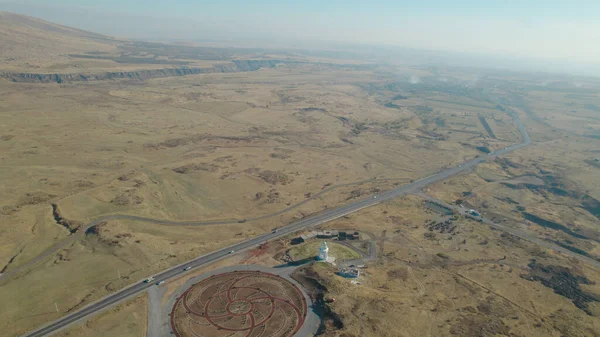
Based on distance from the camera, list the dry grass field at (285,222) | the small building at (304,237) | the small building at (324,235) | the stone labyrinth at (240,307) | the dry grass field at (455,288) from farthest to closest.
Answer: the small building at (324,235) < the small building at (304,237) < the dry grass field at (285,222) < the dry grass field at (455,288) < the stone labyrinth at (240,307)

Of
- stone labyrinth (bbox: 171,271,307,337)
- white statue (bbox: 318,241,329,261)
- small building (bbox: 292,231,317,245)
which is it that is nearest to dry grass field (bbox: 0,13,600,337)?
white statue (bbox: 318,241,329,261)

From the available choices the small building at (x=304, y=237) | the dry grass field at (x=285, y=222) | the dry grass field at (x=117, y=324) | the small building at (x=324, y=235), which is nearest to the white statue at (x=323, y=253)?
the dry grass field at (x=285, y=222)

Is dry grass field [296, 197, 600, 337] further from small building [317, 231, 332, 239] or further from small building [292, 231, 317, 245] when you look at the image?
small building [292, 231, 317, 245]

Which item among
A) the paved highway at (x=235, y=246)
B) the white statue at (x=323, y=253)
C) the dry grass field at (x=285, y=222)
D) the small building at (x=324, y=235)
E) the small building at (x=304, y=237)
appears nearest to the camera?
the paved highway at (x=235, y=246)

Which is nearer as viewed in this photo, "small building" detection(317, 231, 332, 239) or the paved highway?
the paved highway

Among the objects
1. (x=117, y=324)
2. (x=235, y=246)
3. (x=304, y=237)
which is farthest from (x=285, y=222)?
(x=117, y=324)

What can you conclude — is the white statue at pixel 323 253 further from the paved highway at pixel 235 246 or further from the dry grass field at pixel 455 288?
the paved highway at pixel 235 246

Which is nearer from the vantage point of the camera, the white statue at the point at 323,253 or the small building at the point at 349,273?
the small building at the point at 349,273

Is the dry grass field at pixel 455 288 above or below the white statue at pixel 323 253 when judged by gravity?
below

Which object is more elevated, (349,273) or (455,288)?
(349,273)

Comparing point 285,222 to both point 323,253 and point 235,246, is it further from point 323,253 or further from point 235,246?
point 323,253
